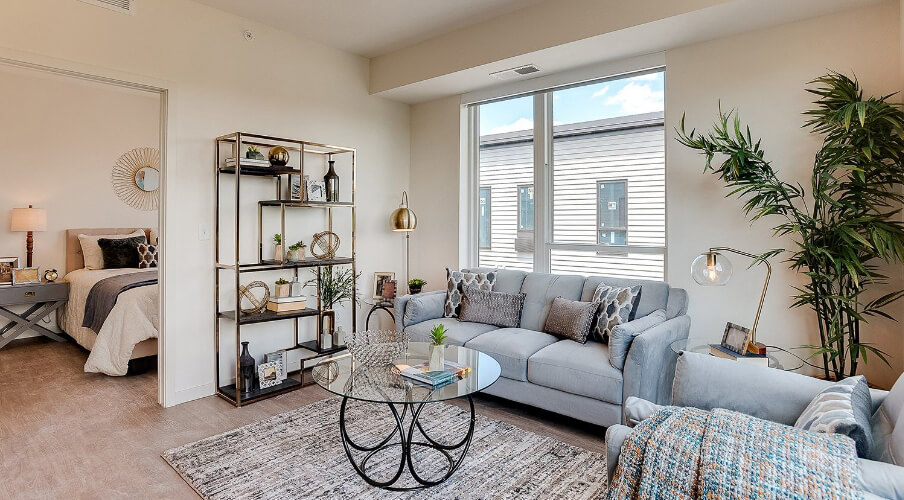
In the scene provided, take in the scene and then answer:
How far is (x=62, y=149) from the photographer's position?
5527 mm

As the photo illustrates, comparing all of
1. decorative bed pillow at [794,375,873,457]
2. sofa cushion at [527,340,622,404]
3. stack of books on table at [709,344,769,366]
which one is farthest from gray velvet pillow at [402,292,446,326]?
decorative bed pillow at [794,375,873,457]

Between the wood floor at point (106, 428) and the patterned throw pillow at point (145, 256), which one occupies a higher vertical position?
the patterned throw pillow at point (145, 256)

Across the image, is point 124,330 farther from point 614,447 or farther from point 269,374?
point 614,447

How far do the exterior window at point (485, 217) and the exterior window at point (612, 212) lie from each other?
1.12 metres

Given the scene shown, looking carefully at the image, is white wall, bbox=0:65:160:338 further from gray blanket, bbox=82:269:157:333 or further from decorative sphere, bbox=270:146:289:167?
decorative sphere, bbox=270:146:289:167

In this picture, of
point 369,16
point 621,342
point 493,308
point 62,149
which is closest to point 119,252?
point 62,149

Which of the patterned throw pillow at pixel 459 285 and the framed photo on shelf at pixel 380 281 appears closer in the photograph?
the patterned throw pillow at pixel 459 285

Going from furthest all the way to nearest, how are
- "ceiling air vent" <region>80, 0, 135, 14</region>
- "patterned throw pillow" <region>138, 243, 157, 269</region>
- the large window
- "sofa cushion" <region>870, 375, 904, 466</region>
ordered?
"patterned throw pillow" <region>138, 243, 157, 269</region>, the large window, "ceiling air vent" <region>80, 0, 135, 14</region>, "sofa cushion" <region>870, 375, 904, 466</region>

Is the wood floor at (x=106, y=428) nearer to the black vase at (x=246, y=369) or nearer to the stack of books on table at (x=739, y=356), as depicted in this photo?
the black vase at (x=246, y=369)

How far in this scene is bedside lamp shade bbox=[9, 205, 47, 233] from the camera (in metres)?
5.13

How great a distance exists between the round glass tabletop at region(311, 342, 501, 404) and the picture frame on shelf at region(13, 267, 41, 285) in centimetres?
443

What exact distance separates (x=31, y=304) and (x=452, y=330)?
4736mm

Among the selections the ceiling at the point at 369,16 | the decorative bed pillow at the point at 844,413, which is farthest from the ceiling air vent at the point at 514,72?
the decorative bed pillow at the point at 844,413

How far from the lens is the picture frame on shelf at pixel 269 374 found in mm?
3684
